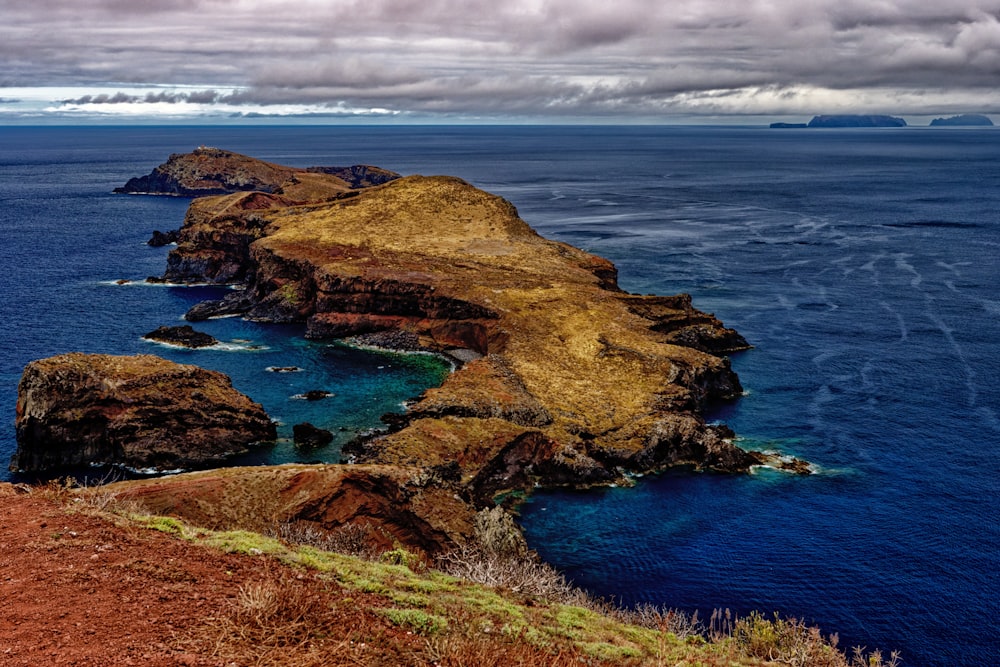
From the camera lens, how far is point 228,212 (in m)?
142

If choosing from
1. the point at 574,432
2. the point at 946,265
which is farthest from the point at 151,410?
the point at 946,265

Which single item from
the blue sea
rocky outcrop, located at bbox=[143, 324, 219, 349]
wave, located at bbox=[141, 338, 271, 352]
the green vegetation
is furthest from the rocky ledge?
the green vegetation

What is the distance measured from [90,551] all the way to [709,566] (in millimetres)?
36385

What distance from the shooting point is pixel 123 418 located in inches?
2416

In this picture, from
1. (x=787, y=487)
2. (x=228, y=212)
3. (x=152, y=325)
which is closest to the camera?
(x=787, y=487)

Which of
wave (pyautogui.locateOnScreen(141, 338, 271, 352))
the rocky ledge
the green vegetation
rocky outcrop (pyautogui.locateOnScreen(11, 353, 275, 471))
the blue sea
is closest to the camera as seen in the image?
the green vegetation

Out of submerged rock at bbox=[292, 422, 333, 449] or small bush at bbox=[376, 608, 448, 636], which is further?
submerged rock at bbox=[292, 422, 333, 449]

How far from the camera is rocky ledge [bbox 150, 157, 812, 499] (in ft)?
198

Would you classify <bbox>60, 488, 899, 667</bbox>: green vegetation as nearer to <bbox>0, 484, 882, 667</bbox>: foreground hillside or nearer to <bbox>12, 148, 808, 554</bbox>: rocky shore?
<bbox>0, 484, 882, 667</bbox>: foreground hillside

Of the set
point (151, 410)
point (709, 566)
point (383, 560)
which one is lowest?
point (709, 566)

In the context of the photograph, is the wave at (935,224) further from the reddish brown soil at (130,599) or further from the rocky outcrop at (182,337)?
the reddish brown soil at (130,599)

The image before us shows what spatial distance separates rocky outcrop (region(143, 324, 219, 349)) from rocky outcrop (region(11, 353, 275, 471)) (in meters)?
24.7

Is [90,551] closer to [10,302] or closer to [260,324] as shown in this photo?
[260,324]

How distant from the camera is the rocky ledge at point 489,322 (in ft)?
198
